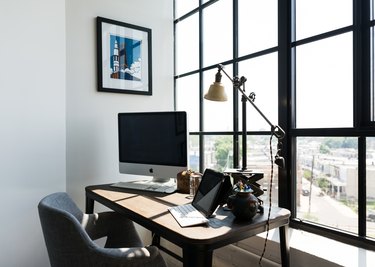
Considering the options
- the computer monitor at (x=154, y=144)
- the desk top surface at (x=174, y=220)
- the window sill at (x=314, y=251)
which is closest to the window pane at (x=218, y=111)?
the computer monitor at (x=154, y=144)

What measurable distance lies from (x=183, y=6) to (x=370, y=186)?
7.65 feet

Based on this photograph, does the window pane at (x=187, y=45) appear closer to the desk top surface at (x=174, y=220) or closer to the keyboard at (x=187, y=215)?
the desk top surface at (x=174, y=220)

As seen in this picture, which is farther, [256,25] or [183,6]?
[183,6]

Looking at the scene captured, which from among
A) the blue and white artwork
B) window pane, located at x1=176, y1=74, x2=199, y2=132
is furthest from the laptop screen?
the blue and white artwork

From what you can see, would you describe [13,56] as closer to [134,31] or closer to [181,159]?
[134,31]

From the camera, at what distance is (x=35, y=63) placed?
2.14 m

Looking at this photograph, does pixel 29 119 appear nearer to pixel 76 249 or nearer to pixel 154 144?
pixel 154 144

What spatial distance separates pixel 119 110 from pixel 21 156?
87 cm

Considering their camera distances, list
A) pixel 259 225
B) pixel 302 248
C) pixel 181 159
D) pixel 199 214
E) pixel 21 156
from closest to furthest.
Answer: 1. pixel 259 225
2. pixel 199 214
3. pixel 302 248
4. pixel 181 159
5. pixel 21 156

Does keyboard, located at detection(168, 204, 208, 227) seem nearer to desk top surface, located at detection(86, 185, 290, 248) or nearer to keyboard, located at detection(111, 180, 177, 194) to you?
desk top surface, located at detection(86, 185, 290, 248)

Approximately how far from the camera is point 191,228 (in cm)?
122

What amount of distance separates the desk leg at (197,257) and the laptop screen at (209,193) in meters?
0.25

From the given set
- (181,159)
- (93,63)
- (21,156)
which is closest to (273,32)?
(181,159)

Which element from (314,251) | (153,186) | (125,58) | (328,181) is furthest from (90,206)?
(328,181)
